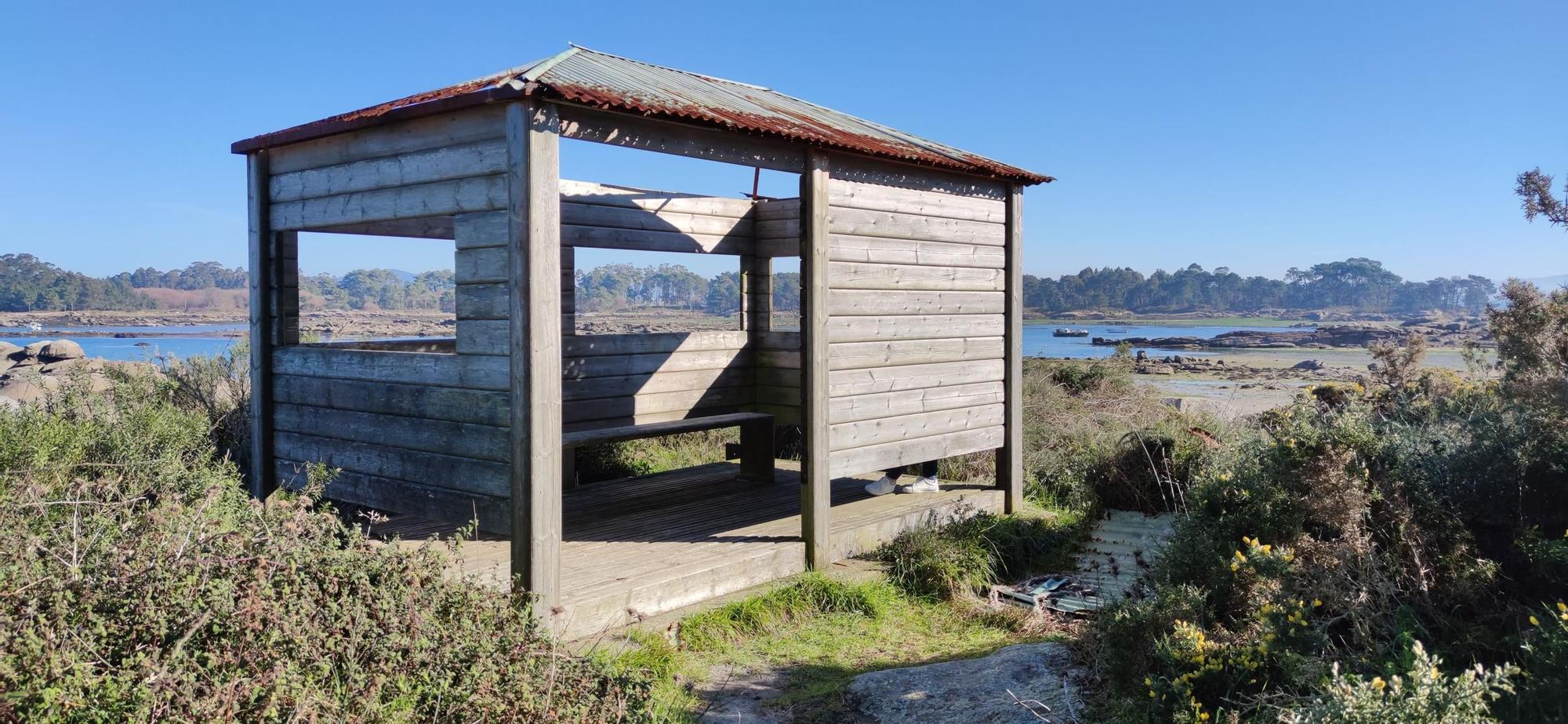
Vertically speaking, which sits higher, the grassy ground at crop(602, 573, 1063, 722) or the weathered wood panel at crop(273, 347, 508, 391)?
the weathered wood panel at crop(273, 347, 508, 391)

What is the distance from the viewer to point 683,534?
23.8 ft

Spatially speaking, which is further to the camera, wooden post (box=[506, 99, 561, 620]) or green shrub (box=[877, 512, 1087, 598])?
green shrub (box=[877, 512, 1087, 598])

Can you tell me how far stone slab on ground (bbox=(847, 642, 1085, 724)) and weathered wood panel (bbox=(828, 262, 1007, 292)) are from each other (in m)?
2.83

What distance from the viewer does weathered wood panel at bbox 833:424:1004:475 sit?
7.34 m

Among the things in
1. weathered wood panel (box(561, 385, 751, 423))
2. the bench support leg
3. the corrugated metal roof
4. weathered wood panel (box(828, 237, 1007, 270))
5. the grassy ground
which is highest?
the corrugated metal roof

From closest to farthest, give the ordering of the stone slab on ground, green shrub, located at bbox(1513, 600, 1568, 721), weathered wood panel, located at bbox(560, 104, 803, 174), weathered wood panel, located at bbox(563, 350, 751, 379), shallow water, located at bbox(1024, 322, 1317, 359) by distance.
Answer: green shrub, located at bbox(1513, 600, 1568, 721) < the stone slab on ground < weathered wood panel, located at bbox(560, 104, 803, 174) < weathered wood panel, located at bbox(563, 350, 751, 379) < shallow water, located at bbox(1024, 322, 1317, 359)

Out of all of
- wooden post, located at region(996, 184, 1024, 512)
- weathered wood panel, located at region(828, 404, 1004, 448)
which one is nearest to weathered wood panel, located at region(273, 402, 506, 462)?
weathered wood panel, located at region(828, 404, 1004, 448)

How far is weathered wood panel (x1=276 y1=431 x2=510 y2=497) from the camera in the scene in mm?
5594

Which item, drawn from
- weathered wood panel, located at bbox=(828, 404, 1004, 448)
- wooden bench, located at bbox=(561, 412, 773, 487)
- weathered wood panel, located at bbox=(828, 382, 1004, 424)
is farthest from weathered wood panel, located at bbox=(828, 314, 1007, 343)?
wooden bench, located at bbox=(561, 412, 773, 487)

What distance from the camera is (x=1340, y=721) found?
281 cm

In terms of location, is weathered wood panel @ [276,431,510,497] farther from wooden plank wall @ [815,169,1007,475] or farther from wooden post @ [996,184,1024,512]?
wooden post @ [996,184,1024,512]

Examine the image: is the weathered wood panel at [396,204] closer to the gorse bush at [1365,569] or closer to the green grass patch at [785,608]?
the green grass patch at [785,608]

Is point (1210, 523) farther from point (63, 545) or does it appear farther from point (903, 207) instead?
point (63, 545)

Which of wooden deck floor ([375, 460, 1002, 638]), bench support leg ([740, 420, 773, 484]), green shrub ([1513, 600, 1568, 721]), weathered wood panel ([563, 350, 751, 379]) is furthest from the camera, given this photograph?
bench support leg ([740, 420, 773, 484])
